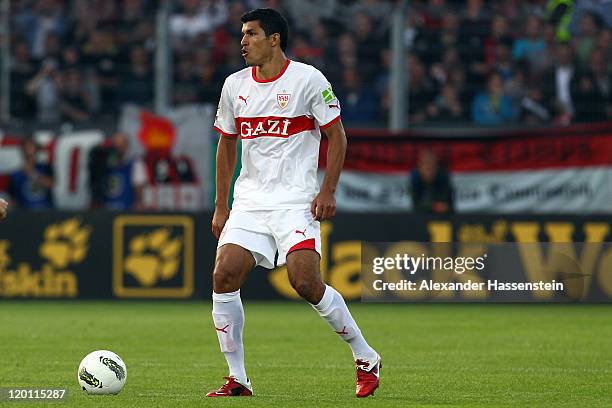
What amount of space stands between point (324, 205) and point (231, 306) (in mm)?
779

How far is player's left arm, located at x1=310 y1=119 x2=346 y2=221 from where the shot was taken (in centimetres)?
791

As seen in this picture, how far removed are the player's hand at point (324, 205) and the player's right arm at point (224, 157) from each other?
62cm

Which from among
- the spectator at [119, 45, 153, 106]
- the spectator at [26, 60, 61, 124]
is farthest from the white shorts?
the spectator at [26, 60, 61, 124]

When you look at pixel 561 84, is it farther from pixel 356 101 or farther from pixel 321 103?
pixel 321 103

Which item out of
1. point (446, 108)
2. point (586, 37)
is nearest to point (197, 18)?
point (446, 108)

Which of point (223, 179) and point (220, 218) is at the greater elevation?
point (223, 179)

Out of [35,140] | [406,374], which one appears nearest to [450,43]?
[35,140]

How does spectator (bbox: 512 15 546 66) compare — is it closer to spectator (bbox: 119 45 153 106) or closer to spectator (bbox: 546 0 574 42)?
spectator (bbox: 546 0 574 42)

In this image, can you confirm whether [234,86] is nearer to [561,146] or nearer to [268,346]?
[268,346]

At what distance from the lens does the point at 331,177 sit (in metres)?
7.94

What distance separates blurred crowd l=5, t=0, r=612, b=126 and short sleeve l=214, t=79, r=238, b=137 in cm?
916

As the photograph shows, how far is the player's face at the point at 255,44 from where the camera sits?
805 cm

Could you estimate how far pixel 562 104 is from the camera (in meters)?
17.4

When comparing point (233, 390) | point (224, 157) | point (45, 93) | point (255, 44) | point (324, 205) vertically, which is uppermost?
point (255, 44)
